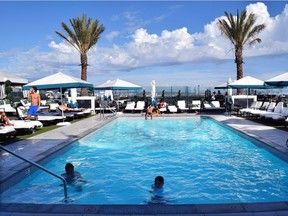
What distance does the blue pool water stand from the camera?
18.5ft

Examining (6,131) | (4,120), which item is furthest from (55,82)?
(6,131)

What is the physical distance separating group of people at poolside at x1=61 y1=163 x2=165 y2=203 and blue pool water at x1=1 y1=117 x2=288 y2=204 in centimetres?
14

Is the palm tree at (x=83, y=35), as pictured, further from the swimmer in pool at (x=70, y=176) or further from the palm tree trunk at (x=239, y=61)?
the swimmer in pool at (x=70, y=176)

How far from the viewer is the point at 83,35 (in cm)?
2316

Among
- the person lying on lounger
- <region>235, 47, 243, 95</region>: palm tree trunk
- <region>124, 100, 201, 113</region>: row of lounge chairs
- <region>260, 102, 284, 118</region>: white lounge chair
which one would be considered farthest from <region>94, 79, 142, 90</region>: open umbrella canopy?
the person lying on lounger

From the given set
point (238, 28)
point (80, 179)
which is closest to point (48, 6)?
point (80, 179)

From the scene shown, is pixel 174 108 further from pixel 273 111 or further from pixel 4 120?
pixel 4 120

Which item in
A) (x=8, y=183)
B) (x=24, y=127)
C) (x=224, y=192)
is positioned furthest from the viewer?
(x=24, y=127)

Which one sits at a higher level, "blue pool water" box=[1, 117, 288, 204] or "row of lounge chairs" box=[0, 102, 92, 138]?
"row of lounge chairs" box=[0, 102, 92, 138]

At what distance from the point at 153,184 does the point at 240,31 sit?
1902 cm

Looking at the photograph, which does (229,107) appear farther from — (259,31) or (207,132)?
(259,31)

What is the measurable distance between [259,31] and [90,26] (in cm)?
1281

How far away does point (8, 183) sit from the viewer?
5367 mm

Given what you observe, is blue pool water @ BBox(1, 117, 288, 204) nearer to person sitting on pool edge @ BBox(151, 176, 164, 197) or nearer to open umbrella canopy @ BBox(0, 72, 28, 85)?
person sitting on pool edge @ BBox(151, 176, 164, 197)
